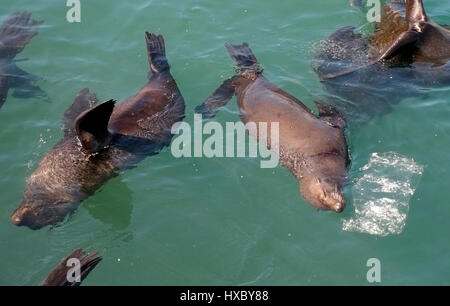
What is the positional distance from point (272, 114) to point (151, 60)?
2.40 meters

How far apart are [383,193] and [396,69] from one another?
2466 mm

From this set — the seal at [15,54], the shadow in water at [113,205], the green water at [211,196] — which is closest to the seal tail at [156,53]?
the green water at [211,196]

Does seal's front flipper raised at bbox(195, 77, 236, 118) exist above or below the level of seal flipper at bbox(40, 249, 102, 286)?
above

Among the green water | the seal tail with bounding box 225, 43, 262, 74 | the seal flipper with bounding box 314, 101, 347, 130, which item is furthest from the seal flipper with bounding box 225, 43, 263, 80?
the seal flipper with bounding box 314, 101, 347, 130

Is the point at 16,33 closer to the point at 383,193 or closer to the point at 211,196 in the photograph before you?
the point at 211,196

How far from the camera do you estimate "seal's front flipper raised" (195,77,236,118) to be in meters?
7.81

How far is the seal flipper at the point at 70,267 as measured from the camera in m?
5.49

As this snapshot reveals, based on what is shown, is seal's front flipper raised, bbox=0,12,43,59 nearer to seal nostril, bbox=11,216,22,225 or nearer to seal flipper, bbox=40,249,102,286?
seal nostril, bbox=11,216,22,225

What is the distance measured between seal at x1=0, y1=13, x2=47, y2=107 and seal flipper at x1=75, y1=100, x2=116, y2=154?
234 centimetres

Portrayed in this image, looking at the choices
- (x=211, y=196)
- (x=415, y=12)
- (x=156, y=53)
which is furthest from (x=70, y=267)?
(x=415, y=12)

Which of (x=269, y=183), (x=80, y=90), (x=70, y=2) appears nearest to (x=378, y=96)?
(x=269, y=183)

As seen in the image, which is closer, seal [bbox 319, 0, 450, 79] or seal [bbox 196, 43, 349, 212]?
seal [bbox 196, 43, 349, 212]

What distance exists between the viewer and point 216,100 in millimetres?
7980

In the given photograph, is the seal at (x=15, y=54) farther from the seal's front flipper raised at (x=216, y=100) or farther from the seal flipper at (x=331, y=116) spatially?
the seal flipper at (x=331, y=116)
